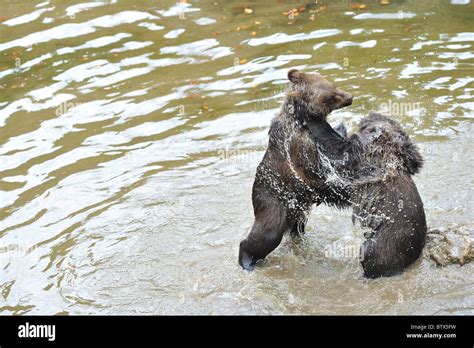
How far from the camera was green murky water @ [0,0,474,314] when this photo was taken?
704cm

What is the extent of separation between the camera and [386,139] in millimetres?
6832

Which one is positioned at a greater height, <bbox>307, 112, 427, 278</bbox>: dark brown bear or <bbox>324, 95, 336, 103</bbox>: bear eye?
<bbox>324, 95, 336, 103</bbox>: bear eye

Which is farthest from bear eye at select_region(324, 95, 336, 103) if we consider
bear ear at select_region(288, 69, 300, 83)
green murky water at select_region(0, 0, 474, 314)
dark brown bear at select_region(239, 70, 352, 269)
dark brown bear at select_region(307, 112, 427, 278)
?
green murky water at select_region(0, 0, 474, 314)

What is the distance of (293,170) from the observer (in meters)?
6.94

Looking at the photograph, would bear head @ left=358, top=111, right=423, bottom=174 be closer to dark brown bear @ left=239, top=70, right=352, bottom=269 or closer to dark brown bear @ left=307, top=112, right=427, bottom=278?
dark brown bear @ left=307, top=112, right=427, bottom=278

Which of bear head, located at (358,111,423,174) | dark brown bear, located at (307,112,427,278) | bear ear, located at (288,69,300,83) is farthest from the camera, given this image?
bear ear, located at (288,69,300,83)

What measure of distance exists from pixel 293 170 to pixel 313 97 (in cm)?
72

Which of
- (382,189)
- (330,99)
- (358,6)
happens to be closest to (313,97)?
(330,99)

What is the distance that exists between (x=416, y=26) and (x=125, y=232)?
7.27m

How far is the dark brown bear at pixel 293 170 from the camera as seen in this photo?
6852 millimetres

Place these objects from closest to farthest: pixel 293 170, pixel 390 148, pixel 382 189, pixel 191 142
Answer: pixel 382 189, pixel 390 148, pixel 293 170, pixel 191 142

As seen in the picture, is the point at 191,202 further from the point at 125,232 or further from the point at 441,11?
the point at 441,11

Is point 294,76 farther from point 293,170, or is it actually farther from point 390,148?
point 390,148

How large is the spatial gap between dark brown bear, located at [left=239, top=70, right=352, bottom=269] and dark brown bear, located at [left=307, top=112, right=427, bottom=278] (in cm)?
15
